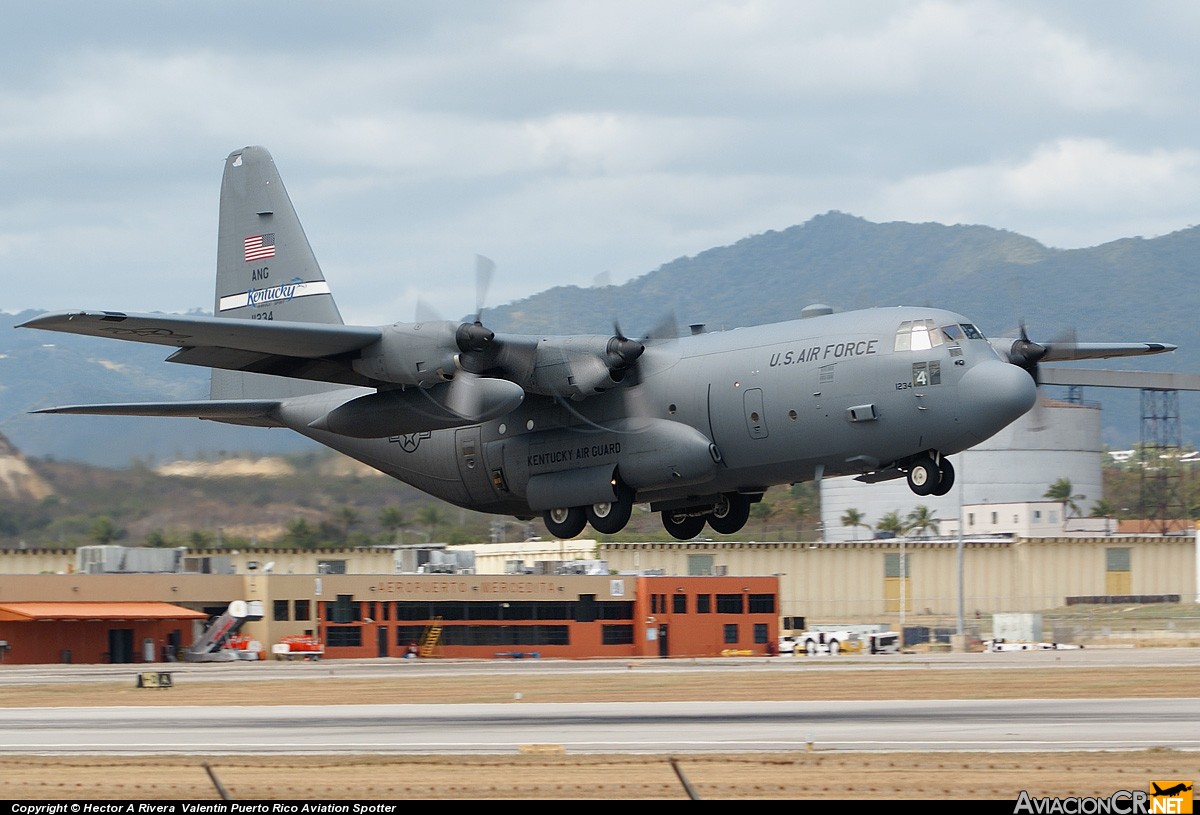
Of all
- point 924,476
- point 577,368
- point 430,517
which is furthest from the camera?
point 430,517

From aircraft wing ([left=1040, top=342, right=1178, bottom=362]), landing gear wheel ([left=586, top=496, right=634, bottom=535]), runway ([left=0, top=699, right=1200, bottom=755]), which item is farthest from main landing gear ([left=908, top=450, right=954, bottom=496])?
landing gear wheel ([left=586, top=496, right=634, bottom=535])

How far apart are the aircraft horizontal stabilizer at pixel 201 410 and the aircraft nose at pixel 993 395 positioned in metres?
15.7

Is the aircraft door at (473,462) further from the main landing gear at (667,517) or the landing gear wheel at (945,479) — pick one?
the landing gear wheel at (945,479)

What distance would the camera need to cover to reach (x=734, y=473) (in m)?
30.5

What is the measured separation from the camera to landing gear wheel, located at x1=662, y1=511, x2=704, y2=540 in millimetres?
33656

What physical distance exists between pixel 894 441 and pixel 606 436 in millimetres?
6037

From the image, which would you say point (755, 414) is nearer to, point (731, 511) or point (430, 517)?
point (731, 511)

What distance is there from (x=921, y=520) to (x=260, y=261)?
83.4 m

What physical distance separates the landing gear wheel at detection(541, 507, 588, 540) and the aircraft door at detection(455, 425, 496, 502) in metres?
1.64

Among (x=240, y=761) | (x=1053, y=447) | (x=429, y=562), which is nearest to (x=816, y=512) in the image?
(x=1053, y=447)

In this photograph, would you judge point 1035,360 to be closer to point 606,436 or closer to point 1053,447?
point 606,436

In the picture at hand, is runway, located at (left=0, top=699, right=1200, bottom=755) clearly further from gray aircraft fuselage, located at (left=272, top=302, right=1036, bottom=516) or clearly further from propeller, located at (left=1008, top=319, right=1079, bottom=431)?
propeller, located at (left=1008, top=319, right=1079, bottom=431)

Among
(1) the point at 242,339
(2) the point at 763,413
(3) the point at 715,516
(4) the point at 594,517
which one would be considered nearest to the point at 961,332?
(2) the point at 763,413

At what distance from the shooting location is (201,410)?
3397 cm
